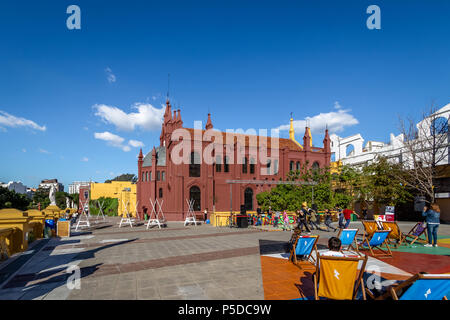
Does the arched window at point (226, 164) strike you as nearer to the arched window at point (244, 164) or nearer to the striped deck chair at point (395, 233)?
the arched window at point (244, 164)

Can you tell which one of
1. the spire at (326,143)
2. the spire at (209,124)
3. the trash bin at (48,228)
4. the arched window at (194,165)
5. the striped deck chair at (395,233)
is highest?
the spire at (209,124)

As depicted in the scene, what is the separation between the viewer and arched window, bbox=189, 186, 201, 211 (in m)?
30.4

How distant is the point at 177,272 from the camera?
719 cm

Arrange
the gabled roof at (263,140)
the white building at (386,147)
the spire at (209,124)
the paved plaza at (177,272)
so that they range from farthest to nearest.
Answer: the gabled roof at (263,140) → the spire at (209,124) → the white building at (386,147) → the paved plaza at (177,272)

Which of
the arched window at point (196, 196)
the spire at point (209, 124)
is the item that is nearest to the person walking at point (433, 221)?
the arched window at point (196, 196)

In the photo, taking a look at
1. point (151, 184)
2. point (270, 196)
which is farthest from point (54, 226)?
point (270, 196)

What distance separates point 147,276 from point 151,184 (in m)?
25.9

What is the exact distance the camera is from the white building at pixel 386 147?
2617cm

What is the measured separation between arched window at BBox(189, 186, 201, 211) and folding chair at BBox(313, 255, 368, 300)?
26628mm

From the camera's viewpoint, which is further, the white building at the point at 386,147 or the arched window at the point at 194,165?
the arched window at the point at 194,165

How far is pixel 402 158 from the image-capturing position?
98.8 ft

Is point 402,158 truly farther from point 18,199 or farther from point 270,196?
point 18,199

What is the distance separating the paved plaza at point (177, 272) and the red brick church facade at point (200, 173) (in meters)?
19.0

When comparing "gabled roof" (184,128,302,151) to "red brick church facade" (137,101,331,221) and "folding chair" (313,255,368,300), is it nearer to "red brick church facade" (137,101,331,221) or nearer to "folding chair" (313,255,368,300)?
"red brick church facade" (137,101,331,221)
